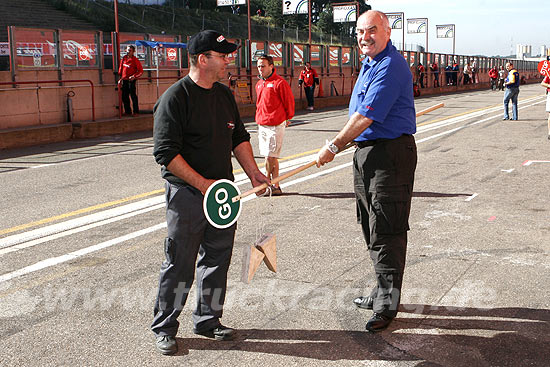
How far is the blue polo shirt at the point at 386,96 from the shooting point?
426 cm

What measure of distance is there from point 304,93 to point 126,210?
23955 millimetres

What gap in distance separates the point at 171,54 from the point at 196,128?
1939 cm

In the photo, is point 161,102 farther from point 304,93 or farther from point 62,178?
point 304,93

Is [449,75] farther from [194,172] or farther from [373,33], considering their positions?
[194,172]

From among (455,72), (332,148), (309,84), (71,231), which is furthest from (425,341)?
(455,72)

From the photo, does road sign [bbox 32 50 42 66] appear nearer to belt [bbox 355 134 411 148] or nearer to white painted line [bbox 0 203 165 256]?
white painted line [bbox 0 203 165 256]

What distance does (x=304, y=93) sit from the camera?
31.3 meters

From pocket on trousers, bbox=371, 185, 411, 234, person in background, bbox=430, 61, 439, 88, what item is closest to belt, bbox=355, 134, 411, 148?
pocket on trousers, bbox=371, 185, 411, 234

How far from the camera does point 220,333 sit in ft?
13.8

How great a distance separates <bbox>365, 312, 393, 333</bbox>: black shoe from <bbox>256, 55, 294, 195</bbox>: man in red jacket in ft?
15.4

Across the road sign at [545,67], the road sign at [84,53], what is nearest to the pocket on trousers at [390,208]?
the road sign at [545,67]

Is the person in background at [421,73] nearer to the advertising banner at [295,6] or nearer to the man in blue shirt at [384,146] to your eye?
the advertising banner at [295,6]

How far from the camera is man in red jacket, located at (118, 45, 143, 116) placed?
1910 centimetres

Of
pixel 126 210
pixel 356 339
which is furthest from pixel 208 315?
pixel 126 210
